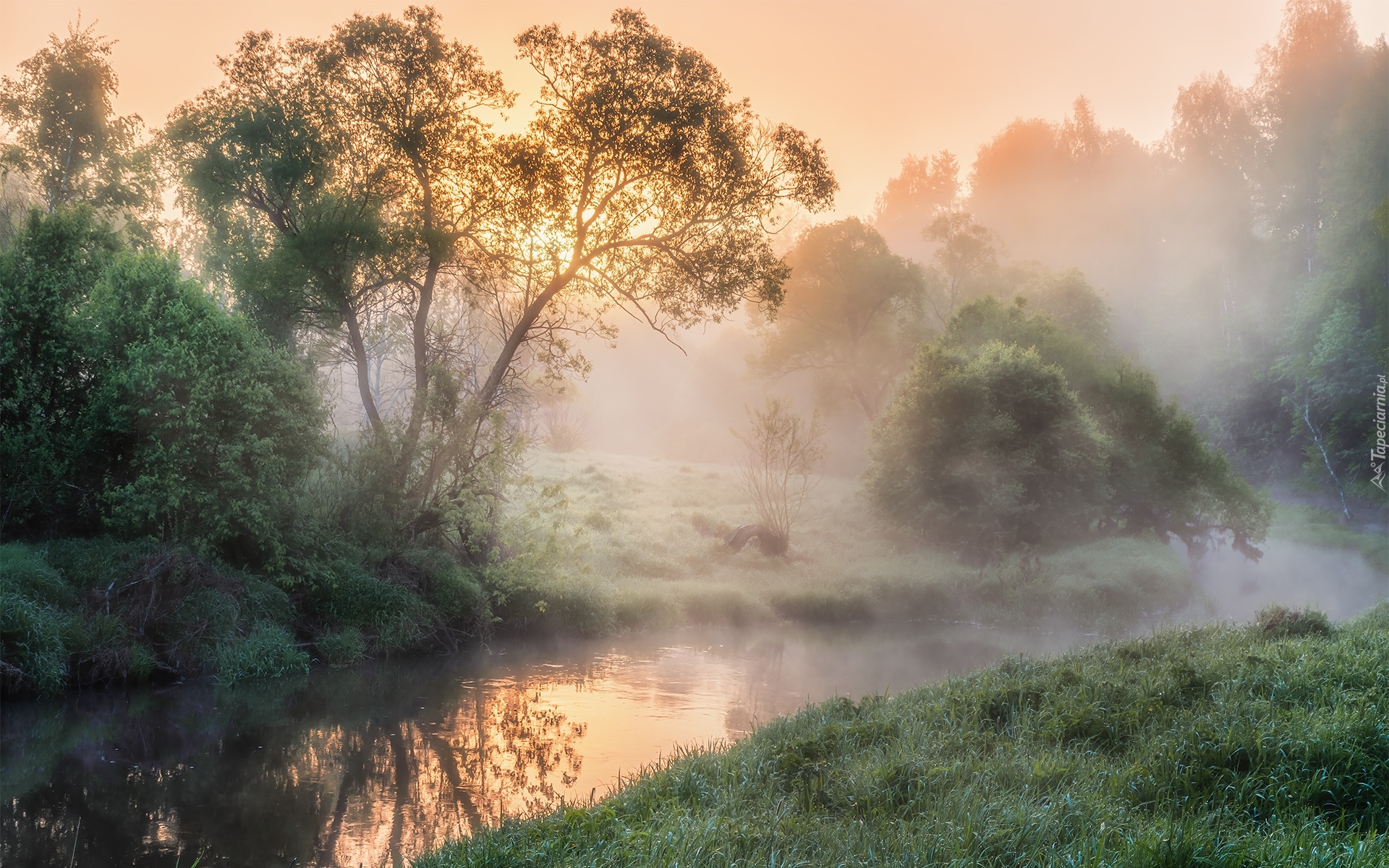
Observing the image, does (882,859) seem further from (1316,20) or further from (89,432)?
(1316,20)

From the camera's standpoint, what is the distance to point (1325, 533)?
116ft

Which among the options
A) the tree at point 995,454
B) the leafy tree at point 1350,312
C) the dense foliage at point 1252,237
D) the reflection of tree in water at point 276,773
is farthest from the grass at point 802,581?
the dense foliage at point 1252,237

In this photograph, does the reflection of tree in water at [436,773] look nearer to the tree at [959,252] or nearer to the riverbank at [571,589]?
the riverbank at [571,589]

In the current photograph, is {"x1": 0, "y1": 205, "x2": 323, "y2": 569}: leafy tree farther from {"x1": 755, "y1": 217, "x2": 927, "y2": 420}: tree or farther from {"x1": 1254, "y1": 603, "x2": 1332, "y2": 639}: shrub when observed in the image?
{"x1": 755, "y1": 217, "x2": 927, "y2": 420}: tree

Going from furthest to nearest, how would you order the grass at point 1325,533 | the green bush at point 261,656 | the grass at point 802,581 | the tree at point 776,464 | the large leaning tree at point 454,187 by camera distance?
1. the grass at point 1325,533
2. the tree at point 776,464
3. the grass at point 802,581
4. the large leaning tree at point 454,187
5. the green bush at point 261,656

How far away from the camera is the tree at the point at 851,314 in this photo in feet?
133

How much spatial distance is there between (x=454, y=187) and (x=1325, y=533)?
35926 mm

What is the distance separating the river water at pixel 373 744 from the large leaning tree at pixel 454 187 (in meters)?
5.00

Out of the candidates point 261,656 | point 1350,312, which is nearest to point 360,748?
point 261,656

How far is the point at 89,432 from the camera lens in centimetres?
1398

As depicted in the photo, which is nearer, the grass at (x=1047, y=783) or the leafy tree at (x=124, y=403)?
the grass at (x=1047, y=783)

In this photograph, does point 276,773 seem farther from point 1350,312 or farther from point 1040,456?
point 1350,312

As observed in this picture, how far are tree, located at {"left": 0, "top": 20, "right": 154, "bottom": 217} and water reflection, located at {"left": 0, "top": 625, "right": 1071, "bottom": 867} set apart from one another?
547 inches

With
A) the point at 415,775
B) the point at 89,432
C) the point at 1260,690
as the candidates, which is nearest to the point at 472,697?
the point at 415,775
